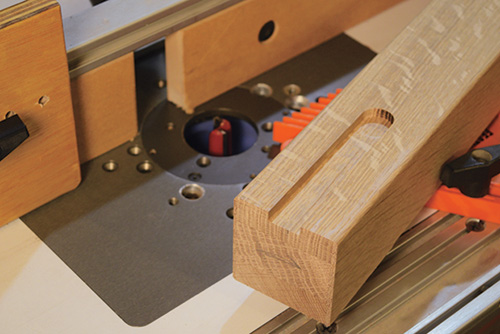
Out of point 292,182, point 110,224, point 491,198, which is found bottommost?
point 110,224

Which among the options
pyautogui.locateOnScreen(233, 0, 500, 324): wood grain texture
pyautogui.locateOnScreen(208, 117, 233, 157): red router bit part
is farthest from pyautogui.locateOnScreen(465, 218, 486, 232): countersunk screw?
pyautogui.locateOnScreen(208, 117, 233, 157): red router bit part

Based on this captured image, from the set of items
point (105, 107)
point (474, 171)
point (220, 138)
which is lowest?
point (220, 138)

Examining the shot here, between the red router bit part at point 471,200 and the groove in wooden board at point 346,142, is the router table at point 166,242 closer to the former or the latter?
the red router bit part at point 471,200

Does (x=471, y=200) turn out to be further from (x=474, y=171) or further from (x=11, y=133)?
(x=11, y=133)

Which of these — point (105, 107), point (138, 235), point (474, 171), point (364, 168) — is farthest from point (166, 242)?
point (474, 171)

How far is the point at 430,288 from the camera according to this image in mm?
1254

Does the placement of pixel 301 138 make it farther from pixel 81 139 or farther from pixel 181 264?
pixel 81 139

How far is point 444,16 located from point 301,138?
0.38 meters

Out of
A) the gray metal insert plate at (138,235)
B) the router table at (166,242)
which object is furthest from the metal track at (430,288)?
the gray metal insert plate at (138,235)

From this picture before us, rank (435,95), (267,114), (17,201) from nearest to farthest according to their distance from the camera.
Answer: (435,95) < (17,201) < (267,114)

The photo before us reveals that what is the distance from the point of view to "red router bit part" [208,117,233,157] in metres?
1.60

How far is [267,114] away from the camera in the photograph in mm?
1626

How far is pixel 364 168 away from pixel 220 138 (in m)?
0.50

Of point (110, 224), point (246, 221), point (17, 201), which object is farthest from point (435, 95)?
point (17, 201)
